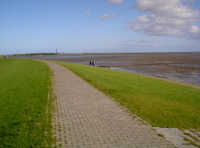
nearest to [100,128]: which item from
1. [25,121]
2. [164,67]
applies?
[25,121]

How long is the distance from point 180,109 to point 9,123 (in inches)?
245

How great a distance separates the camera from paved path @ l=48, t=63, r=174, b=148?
4.40 m

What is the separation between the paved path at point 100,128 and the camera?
4.40 metres

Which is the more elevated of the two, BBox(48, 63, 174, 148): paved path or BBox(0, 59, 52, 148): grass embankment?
BBox(0, 59, 52, 148): grass embankment

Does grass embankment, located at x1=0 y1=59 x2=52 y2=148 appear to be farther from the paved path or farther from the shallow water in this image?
the shallow water

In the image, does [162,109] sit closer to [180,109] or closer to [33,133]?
[180,109]

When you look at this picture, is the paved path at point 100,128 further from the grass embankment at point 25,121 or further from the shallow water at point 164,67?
the shallow water at point 164,67

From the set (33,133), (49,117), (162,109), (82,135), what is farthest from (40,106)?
(162,109)

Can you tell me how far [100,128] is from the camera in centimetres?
526

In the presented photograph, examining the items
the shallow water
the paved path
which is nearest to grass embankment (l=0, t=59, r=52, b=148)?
the paved path

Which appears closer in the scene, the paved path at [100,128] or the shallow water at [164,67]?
the paved path at [100,128]

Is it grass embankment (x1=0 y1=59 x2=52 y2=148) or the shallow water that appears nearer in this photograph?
grass embankment (x1=0 y1=59 x2=52 y2=148)

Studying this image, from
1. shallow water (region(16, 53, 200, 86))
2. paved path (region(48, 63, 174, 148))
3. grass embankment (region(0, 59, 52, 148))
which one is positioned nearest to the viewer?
grass embankment (region(0, 59, 52, 148))

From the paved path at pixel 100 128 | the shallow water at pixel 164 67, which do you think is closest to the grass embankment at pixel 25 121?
the paved path at pixel 100 128
